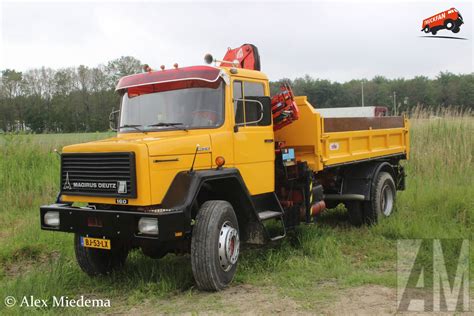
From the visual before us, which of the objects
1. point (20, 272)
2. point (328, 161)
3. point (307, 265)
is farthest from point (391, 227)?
point (20, 272)

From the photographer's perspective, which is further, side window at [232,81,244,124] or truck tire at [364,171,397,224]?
truck tire at [364,171,397,224]

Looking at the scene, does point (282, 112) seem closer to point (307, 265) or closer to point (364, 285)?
point (307, 265)

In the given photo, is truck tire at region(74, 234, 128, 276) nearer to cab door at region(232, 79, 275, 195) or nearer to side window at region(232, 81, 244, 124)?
cab door at region(232, 79, 275, 195)

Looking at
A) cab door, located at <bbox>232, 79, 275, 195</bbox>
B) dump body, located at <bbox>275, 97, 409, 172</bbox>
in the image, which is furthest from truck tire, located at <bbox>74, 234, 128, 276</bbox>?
dump body, located at <bbox>275, 97, 409, 172</bbox>

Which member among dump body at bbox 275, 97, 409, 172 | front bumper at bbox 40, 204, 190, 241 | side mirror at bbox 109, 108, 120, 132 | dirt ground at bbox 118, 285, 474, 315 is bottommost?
dirt ground at bbox 118, 285, 474, 315

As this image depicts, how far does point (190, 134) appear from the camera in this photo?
5445 mm

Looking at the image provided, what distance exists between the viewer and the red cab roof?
18.6 ft

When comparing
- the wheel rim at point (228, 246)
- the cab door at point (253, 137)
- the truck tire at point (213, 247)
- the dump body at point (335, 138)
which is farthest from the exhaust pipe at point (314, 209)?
the truck tire at point (213, 247)

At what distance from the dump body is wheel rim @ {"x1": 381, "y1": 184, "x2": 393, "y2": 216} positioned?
2.11 feet

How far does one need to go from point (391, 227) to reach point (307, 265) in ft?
7.44

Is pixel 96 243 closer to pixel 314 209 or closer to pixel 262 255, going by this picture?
pixel 262 255

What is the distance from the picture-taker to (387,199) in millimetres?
9086

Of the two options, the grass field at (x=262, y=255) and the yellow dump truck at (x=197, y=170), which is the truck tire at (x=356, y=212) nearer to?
the grass field at (x=262, y=255)

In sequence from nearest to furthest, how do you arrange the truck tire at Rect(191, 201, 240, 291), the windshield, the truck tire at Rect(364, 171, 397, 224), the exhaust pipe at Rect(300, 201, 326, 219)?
the truck tire at Rect(191, 201, 240, 291), the windshield, the exhaust pipe at Rect(300, 201, 326, 219), the truck tire at Rect(364, 171, 397, 224)
